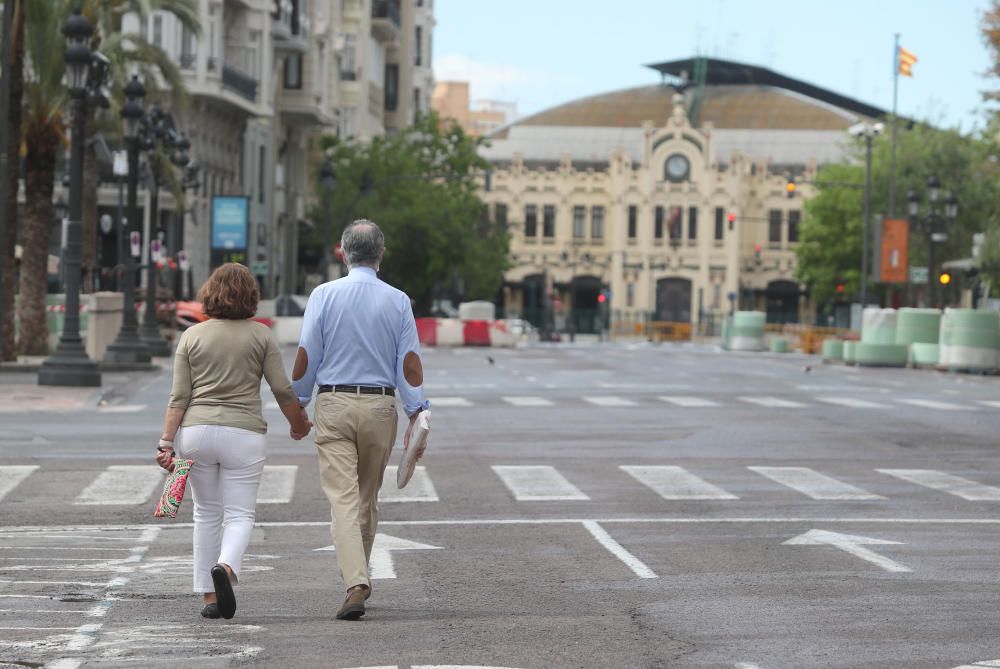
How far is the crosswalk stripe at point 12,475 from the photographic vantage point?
16.4 meters

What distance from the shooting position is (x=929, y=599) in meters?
10.1

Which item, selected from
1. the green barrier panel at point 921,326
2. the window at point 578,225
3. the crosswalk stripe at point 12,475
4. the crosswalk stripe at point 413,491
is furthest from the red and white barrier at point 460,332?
the window at point 578,225

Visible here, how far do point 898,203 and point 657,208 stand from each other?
30628 mm

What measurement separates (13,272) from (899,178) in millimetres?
64392

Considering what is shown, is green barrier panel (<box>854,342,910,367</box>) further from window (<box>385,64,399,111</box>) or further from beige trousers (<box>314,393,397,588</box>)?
window (<box>385,64,399,111</box>)

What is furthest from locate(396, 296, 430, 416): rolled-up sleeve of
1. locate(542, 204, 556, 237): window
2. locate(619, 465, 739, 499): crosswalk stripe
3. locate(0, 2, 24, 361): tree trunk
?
locate(542, 204, 556, 237): window

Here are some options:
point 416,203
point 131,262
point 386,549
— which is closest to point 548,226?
point 416,203

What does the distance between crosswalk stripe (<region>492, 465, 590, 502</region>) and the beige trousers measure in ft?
20.7

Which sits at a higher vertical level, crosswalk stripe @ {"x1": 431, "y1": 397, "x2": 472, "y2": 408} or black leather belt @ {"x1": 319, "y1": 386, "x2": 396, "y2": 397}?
black leather belt @ {"x1": 319, "y1": 386, "x2": 396, "y2": 397}

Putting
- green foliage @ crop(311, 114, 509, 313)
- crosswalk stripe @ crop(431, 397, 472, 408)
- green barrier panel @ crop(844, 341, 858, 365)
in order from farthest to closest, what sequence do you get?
green foliage @ crop(311, 114, 509, 313), green barrier panel @ crop(844, 341, 858, 365), crosswalk stripe @ crop(431, 397, 472, 408)

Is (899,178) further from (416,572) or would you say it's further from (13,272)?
(416,572)

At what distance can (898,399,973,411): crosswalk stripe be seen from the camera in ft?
101

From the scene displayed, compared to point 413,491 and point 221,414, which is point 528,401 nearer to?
point 413,491

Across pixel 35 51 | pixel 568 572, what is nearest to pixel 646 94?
pixel 35 51
